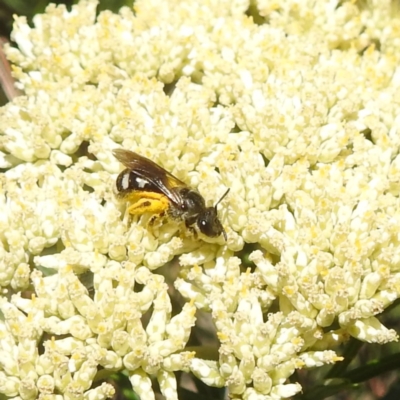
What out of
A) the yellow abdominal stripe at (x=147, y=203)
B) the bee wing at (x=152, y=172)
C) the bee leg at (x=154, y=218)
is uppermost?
the bee wing at (x=152, y=172)

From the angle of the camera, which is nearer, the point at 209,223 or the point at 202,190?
the point at 209,223

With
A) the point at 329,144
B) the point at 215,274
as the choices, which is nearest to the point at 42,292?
the point at 215,274

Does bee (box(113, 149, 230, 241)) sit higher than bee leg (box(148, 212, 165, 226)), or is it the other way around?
bee (box(113, 149, 230, 241))

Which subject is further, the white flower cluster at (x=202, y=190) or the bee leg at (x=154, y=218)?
the bee leg at (x=154, y=218)

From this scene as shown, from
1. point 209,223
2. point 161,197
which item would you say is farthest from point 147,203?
point 209,223

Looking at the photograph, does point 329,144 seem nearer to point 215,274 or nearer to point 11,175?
point 215,274

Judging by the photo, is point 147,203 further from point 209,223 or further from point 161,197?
point 209,223

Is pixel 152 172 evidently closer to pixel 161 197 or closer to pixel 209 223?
pixel 161 197
